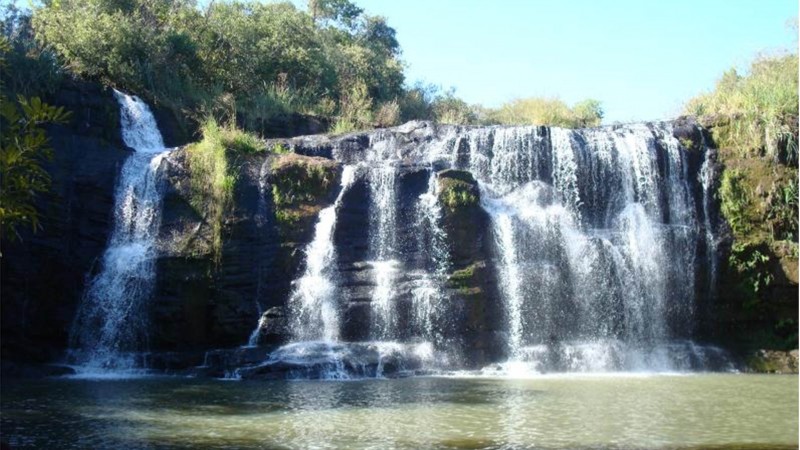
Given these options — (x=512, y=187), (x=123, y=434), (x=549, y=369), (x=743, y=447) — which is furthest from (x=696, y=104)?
(x=123, y=434)

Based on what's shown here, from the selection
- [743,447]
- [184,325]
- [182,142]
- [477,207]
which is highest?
[182,142]

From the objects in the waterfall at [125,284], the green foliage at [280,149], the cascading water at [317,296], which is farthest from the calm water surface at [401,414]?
the green foliage at [280,149]

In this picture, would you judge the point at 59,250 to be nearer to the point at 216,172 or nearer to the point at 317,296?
the point at 216,172

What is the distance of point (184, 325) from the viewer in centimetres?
1612

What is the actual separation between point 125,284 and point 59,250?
1635mm

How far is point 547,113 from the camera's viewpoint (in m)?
26.7

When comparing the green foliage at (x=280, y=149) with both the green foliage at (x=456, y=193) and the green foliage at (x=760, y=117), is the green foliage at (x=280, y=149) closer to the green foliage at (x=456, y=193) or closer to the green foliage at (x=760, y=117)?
the green foliage at (x=456, y=193)

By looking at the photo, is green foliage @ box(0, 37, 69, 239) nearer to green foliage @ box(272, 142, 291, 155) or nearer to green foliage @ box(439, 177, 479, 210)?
green foliage @ box(439, 177, 479, 210)

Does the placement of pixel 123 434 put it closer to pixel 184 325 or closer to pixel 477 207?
pixel 184 325

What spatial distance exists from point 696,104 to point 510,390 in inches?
540

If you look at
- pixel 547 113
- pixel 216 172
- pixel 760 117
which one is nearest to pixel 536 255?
pixel 760 117

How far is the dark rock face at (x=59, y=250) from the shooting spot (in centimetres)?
1582

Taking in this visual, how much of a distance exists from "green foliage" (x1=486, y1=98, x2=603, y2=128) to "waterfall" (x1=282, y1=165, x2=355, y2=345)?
11.6 metres

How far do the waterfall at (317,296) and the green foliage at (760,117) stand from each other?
9635 mm
